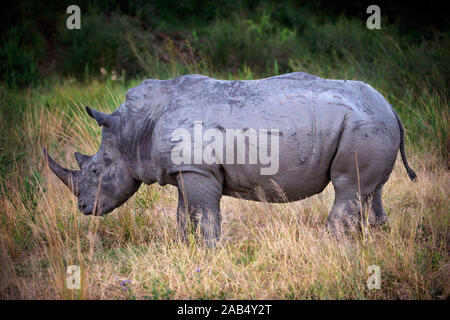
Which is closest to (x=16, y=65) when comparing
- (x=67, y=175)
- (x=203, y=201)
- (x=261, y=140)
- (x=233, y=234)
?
(x=67, y=175)

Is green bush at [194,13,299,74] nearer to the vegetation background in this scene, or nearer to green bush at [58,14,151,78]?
green bush at [58,14,151,78]

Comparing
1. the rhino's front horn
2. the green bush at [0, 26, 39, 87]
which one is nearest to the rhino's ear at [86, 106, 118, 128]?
the rhino's front horn

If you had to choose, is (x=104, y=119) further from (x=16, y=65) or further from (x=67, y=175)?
(x=16, y=65)

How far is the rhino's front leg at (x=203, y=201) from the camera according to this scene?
10.8ft

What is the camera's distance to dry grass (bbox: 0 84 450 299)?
2912 millimetres

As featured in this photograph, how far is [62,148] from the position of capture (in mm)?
6168

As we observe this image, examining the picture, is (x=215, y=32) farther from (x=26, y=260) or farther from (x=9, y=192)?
(x=26, y=260)

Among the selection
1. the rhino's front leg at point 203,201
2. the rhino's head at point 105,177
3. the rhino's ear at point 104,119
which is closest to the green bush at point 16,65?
the rhino's head at point 105,177

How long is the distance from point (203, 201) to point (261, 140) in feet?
1.95

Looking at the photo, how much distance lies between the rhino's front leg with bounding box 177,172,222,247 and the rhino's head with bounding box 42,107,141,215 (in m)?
0.53

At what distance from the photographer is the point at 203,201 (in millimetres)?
3309

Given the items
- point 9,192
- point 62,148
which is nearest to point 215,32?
point 62,148

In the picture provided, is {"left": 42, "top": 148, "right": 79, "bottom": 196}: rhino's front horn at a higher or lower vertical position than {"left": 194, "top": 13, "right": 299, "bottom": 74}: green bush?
lower

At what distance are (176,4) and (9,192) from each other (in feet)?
39.8
